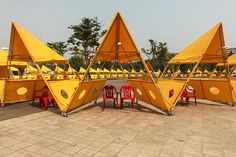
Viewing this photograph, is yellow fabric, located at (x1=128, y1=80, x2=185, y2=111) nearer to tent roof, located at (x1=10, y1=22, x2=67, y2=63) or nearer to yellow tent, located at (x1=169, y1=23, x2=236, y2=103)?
yellow tent, located at (x1=169, y1=23, x2=236, y2=103)

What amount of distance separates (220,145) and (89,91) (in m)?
6.20

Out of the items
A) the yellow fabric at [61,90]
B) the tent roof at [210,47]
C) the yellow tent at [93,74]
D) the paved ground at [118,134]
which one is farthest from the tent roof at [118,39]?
the yellow tent at [93,74]

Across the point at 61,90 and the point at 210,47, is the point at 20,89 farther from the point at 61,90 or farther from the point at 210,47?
the point at 210,47

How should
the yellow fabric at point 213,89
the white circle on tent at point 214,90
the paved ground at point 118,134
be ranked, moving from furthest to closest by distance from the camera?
the white circle on tent at point 214,90, the yellow fabric at point 213,89, the paved ground at point 118,134

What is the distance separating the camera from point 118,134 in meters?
5.51

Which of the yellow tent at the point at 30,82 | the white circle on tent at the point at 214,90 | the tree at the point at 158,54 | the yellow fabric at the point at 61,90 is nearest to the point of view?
the yellow fabric at the point at 61,90

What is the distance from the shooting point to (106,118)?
24.3 ft

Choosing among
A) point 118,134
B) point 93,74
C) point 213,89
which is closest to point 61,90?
point 118,134

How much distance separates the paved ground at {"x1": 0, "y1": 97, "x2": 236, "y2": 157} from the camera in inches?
171

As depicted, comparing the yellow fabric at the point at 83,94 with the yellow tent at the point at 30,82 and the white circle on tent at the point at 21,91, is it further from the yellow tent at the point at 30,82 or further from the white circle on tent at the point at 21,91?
the white circle on tent at the point at 21,91

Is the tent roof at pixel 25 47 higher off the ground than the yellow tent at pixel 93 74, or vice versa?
the tent roof at pixel 25 47

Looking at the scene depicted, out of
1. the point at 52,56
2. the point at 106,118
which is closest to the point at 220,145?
the point at 106,118

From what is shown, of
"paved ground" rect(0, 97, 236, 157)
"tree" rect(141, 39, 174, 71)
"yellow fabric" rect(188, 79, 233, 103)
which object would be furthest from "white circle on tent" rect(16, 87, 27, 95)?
"tree" rect(141, 39, 174, 71)

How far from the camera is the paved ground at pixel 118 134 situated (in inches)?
171
